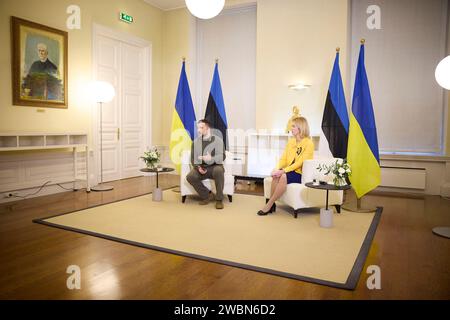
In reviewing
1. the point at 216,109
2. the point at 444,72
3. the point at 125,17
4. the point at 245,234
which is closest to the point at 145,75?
the point at 125,17

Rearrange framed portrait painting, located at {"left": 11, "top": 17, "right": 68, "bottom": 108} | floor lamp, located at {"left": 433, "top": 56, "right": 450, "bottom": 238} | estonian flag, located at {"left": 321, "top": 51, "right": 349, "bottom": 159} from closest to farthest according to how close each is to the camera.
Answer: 1. floor lamp, located at {"left": 433, "top": 56, "right": 450, "bottom": 238}
2. framed portrait painting, located at {"left": 11, "top": 17, "right": 68, "bottom": 108}
3. estonian flag, located at {"left": 321, "top": 51, "right": 349, "bottom": 159}

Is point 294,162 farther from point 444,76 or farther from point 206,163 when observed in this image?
point 444,76

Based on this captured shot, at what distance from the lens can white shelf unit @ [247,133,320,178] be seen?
22.3 ft

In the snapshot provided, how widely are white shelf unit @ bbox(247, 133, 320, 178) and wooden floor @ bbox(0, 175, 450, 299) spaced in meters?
2.95

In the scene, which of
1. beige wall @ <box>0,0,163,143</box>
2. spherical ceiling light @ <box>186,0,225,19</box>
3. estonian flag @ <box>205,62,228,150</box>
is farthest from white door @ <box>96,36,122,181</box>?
spherical ceiling light @ <box>186,0,225,19</box>

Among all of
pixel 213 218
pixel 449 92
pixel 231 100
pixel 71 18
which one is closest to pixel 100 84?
pixel 71 18

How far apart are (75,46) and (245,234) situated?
14.8 ft

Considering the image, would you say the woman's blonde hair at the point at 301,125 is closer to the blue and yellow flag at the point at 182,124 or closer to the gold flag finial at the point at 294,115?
the gold flag finial at the point at 294,115

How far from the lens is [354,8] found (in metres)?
6.55

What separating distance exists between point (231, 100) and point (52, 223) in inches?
185

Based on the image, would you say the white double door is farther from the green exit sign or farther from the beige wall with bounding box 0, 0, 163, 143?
the green exit sign

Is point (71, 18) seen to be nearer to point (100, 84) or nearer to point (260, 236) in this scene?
point (100, 84)

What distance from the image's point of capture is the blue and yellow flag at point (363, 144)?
184 inches

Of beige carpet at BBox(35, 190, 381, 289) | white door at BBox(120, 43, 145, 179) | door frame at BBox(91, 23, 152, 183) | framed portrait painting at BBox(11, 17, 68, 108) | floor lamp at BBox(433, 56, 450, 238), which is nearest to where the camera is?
beige carpet at BBox(35, 190, 381, 289)
